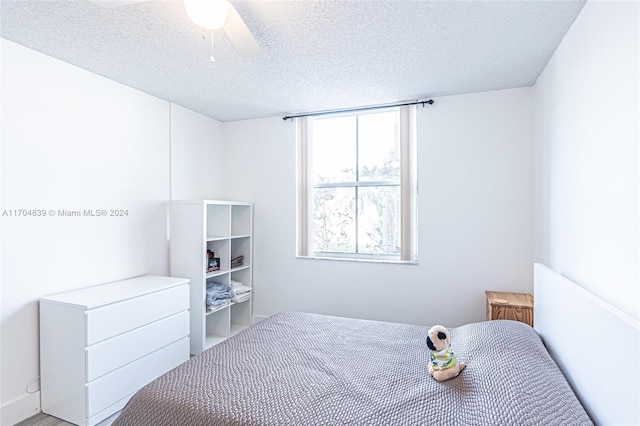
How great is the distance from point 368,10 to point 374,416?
6.25 feet

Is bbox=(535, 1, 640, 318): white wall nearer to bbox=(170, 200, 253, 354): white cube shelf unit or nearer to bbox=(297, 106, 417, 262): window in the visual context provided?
bbox=(297, 106, 417, 262): window

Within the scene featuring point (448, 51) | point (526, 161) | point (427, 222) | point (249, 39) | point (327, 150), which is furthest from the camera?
point (327, 150)

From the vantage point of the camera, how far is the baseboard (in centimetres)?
203

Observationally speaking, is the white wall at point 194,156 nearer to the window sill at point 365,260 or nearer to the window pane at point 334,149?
the window pane at point 334,149

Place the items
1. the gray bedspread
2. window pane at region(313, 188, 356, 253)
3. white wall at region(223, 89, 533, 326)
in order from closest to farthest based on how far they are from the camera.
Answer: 1. the gray bedspread
2. white wall at region(223, 89, 533, 326)
3. window pane at region(313, 188, 356, 253)

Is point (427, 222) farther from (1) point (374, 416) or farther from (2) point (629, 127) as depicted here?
(1) point (374, 416)

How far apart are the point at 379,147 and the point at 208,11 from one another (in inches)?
88.0

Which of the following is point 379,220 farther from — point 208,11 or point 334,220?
point 208,11

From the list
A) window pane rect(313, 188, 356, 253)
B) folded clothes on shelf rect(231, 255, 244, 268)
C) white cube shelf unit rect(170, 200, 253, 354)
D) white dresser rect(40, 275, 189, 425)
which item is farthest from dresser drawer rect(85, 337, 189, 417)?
window pane rect(313, 188, 356, 253)

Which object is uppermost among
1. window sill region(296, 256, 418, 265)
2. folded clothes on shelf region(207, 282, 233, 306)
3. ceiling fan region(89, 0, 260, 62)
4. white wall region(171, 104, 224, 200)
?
ceiling fan region(89, 0, 260, 62)

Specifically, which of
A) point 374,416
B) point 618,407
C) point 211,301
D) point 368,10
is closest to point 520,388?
point 618,407

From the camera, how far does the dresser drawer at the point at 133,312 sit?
6.82 ft

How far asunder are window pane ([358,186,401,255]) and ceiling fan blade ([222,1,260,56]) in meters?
2.01

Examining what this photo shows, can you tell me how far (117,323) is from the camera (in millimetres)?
2215
